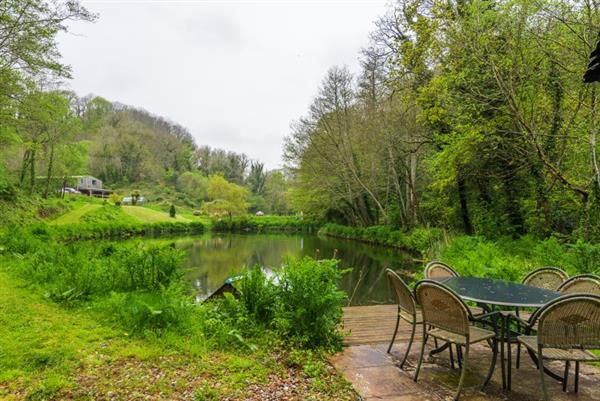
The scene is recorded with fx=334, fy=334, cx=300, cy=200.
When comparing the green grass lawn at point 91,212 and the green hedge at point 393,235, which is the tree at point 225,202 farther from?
the green hedge at point 393,235

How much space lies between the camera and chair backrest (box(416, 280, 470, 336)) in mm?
2545

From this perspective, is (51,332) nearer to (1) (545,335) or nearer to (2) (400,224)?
(1) (545,335)

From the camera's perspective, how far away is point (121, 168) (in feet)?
160

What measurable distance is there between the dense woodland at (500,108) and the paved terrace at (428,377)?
17.0 ft

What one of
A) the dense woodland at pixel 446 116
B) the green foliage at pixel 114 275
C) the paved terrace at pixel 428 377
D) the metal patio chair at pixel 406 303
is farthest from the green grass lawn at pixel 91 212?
the metal patio chair at pixel 406 303

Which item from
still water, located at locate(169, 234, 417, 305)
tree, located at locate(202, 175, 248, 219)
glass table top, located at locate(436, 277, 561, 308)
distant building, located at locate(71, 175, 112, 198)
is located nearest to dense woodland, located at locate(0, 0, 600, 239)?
still water, located at locate(169, 234, 417, 305)

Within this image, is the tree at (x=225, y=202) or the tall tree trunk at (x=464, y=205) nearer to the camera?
the tall tree trunk at (x=464, y=205)

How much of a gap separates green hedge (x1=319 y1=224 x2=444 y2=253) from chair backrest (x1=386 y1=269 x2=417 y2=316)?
26.7ft

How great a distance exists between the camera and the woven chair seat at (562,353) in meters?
2.37

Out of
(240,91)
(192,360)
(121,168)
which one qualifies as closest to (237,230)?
(240,91)

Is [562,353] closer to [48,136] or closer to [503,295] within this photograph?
[503,295]

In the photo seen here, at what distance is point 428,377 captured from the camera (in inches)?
A: 114

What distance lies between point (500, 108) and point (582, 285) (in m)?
4.95

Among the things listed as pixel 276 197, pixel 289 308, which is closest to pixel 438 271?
pixel 289 308
